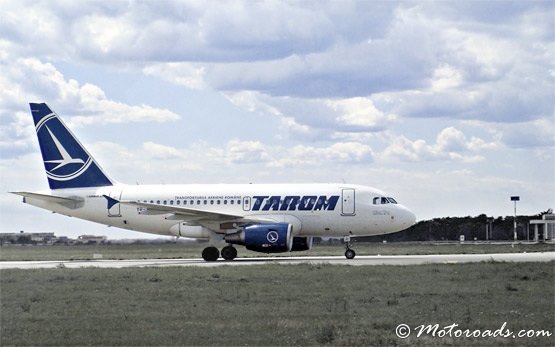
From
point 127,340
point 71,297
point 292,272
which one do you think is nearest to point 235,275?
point 292,272

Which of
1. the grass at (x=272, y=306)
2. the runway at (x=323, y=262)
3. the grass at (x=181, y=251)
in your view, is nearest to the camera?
the grass at (x=272, y=306)

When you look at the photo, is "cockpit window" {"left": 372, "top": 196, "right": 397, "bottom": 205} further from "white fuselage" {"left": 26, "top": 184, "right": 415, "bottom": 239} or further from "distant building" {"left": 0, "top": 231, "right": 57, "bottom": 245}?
"distant building" {"left": 0, "top": 231, "right": 57, "bottom": 245}

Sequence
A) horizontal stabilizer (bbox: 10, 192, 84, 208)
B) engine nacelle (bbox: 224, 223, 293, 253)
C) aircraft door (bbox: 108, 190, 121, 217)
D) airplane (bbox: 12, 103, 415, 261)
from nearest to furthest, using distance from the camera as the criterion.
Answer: engine nacelle (bbox: 224, 223, 293, 253) → airplane (bbox: 12, 103, 415, 261) → aircraft door (bbox: 108, 190, 121, 217) → horizontal stabilizer (bbox: 10, 192, 84, 208)

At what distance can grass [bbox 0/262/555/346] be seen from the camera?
15062 mm

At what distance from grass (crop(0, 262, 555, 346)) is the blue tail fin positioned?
51.2 ft

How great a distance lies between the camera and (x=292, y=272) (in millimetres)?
28781

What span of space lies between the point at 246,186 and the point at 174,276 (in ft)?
47.4

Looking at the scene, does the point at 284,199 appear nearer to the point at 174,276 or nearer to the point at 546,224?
the point at 174,276

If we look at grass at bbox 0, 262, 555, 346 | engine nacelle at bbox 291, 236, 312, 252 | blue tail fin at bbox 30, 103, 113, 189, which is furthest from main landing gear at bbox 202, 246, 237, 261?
grass at bbox 0, 262, 555, 346

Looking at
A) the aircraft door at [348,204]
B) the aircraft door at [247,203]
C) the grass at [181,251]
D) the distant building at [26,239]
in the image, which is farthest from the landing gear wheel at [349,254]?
the distant building at [26,239]

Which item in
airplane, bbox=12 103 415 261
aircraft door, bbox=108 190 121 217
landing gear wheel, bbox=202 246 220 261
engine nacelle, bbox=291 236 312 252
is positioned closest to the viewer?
airplane, bbox=12 103 415 261

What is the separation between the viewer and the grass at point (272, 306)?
1506cm

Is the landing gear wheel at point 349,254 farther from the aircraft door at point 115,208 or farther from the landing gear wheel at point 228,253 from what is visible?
the aircraft door at point 115,208

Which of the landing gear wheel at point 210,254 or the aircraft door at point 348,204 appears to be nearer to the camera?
the aircraft door at point 348,204
